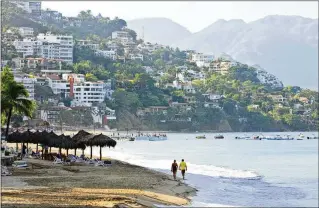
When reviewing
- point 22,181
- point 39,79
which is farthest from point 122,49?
point 22,181

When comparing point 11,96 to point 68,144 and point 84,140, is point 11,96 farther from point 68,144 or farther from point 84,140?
point 84,140

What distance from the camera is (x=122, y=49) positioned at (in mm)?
183875

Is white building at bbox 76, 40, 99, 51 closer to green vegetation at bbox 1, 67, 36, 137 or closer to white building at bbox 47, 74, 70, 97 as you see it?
white building at bbox 47, 74, 70, 97

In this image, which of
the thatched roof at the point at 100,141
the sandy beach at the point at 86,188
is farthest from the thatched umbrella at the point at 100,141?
the sandy beach at the point at 86,188

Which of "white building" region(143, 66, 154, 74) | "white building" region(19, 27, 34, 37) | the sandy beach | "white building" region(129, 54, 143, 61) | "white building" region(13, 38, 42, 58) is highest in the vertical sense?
"white building" region(19, 27, 34, 37)

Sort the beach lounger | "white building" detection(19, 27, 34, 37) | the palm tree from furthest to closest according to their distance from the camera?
"white building" detection(19, 27, 34, 37)
the palm tree
the beach lounger

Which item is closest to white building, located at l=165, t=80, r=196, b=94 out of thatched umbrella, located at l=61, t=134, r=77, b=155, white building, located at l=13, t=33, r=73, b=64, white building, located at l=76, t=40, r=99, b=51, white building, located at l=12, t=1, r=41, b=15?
white building, located at l=76, t=40, r=99, b=51

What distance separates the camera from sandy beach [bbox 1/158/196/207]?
15.6 m

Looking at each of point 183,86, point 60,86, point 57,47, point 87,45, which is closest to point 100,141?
point 60,86

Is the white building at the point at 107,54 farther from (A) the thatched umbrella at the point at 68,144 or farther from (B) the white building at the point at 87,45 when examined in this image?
(A) the thatched umbrella at the point at 68,144

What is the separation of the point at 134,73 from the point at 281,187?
127167mm

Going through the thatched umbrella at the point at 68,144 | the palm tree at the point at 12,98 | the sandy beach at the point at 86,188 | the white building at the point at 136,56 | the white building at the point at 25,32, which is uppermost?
the white building at the point at 25,32

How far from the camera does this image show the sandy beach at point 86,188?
15617 mm

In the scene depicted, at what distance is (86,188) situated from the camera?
64.2ft
